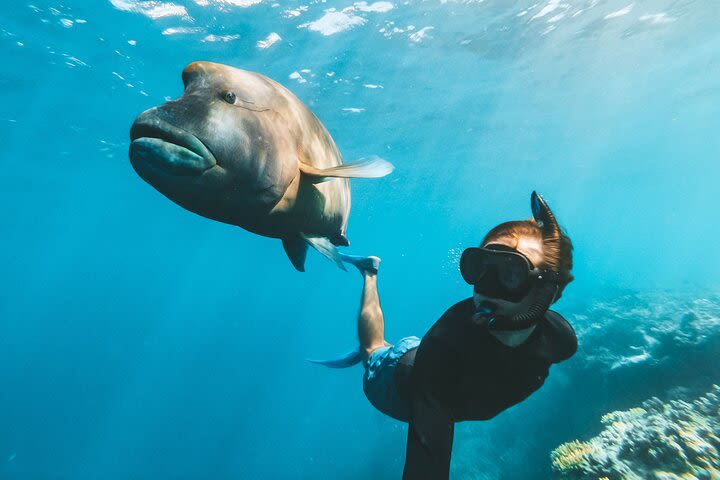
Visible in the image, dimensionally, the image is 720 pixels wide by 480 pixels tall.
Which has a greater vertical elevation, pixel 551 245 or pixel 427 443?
pixel 551 245

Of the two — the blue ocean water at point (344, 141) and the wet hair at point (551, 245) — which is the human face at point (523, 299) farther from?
the blue ocean water at point (344, 141)

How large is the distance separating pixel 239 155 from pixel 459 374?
66.7 inches

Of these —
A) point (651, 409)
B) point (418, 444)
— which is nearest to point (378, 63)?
point (651, 409)

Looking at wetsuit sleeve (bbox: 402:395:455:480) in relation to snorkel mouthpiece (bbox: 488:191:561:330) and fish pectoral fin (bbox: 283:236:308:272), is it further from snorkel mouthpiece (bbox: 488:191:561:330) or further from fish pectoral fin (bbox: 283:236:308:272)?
fish pectoral fin (bbox: 283:236:308:272)

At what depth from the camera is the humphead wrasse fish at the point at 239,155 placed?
1826mm

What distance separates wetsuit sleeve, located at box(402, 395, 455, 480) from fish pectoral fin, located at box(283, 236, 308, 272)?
1.80 metres

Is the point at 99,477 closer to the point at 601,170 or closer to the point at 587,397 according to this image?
the point at 587,397

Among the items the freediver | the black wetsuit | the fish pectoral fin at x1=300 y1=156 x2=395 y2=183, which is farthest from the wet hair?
the fish pectoral fin at x1=300 y1=156 x2=395 y2=183

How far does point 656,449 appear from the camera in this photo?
6090 mm

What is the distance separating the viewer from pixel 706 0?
55.7 ft

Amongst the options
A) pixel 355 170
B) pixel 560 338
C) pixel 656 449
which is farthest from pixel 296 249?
pixel 656 449

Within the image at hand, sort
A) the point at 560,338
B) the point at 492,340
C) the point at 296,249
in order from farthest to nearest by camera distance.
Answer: the point at 296,249 → the point at 560,338 → the point at 492,340

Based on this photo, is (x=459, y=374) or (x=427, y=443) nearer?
(x=427, y=443)

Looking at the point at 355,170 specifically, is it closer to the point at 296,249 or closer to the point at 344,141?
the point at 296,249
